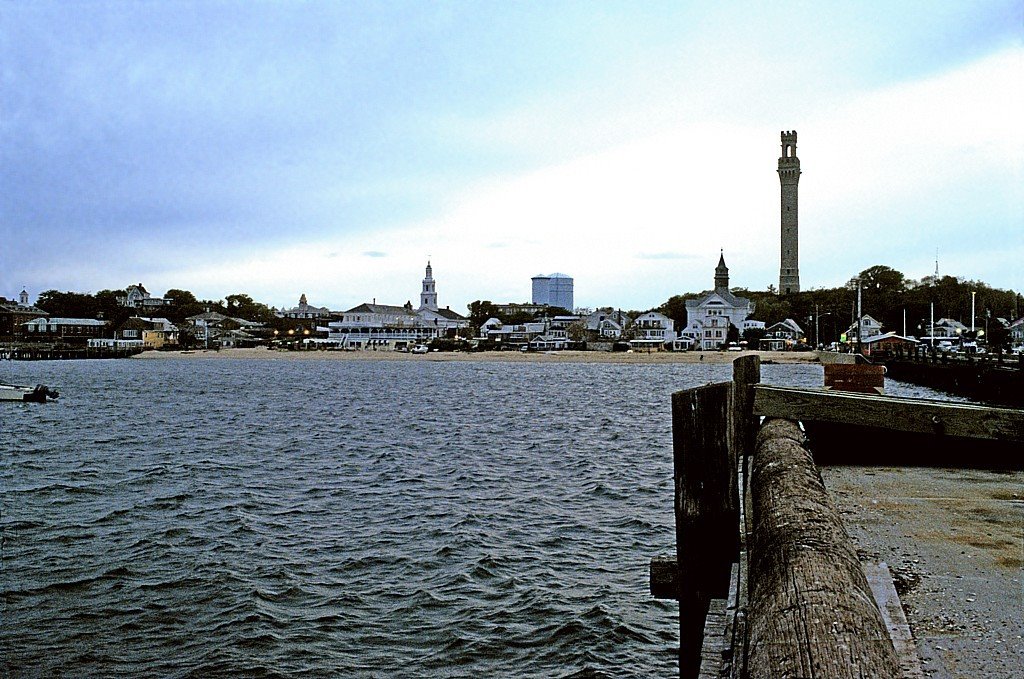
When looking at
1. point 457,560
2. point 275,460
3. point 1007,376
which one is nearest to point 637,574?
point 457,560

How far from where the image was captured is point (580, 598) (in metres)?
10.4

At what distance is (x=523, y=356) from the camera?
13925 centimetres

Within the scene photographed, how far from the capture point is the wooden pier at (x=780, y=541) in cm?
198

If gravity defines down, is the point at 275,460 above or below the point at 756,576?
below

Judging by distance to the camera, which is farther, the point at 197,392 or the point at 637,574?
the point at 197,392

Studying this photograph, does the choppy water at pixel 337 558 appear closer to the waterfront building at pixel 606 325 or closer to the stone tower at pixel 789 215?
the waterfront building at pixel 606 325

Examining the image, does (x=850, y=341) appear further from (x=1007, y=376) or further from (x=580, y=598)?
(x=580, y=598)

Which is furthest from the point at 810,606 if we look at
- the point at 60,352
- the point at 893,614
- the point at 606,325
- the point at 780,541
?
the point at 60,352

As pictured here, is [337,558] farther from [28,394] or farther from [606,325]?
[606,325]

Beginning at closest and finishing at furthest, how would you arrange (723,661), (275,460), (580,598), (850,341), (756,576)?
(756,576) → (723,661) → (580,598) → (275,460) → (850,341)

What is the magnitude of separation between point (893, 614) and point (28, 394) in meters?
55.6

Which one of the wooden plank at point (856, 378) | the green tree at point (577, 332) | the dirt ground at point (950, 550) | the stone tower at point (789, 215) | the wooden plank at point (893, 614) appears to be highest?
the stone tower at point (789, 215)

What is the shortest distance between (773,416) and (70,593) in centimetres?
905

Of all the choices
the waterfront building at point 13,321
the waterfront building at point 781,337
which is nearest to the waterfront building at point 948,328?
the waterfront building at point 781,337
